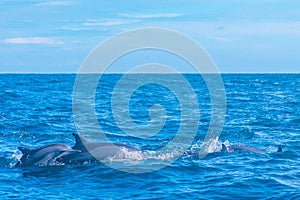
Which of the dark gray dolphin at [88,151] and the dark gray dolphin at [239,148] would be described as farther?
the dark gray dolphin at [239,148]

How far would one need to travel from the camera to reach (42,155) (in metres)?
17.9

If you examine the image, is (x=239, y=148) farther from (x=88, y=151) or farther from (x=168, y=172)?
(x=88, y=151)

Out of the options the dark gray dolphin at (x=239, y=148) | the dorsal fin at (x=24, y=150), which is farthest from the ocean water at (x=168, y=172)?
the dorsal fin at (x=24, y=150)

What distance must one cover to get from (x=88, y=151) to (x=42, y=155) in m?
1.50

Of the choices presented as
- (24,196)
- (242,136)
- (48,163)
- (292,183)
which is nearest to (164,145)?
(242,136)

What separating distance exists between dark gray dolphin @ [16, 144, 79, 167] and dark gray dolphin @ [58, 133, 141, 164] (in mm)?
203

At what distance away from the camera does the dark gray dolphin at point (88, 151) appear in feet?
57.9

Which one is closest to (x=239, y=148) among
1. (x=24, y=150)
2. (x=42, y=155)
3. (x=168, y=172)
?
(x=168, y=172)

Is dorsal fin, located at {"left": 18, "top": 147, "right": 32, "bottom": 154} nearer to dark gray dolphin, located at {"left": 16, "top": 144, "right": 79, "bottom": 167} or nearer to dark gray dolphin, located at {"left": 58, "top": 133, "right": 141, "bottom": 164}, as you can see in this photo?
dark gray dolphin, located at {"left": 16, "top": 144, "right": 79, "bottom": 167}

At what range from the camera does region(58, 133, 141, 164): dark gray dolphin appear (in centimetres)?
1764

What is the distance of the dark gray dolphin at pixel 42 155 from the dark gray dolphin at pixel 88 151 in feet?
0.67

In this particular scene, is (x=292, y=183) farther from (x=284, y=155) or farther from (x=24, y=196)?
(x=24, y=196)

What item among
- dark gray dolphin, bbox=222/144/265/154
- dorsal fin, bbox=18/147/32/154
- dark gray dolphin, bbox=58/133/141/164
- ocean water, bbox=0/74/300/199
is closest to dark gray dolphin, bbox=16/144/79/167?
dorsal fin, bbox=18/147/32/154

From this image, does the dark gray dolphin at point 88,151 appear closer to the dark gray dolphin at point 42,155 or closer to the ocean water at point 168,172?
the dark gray dolphin at point 42,155
